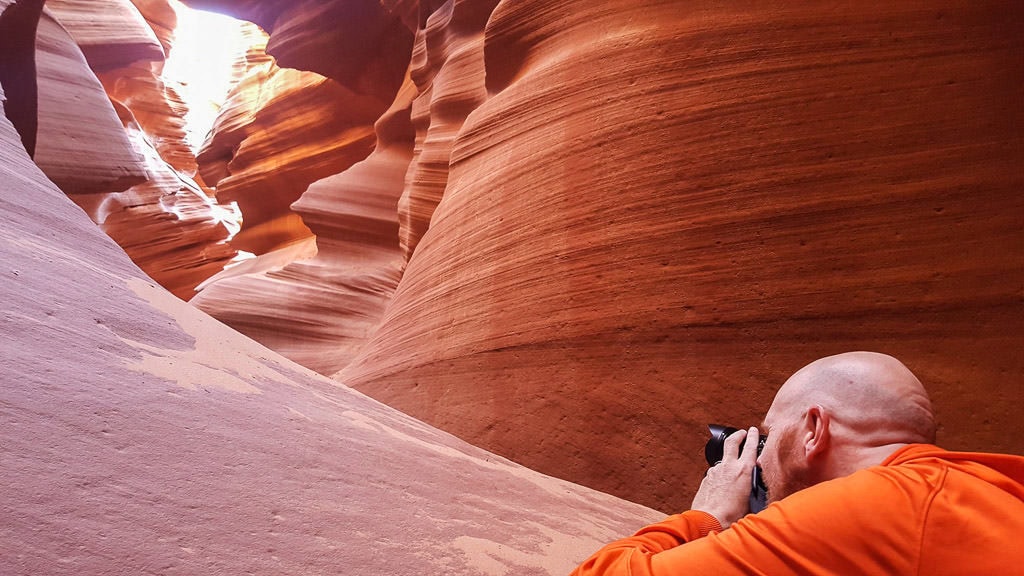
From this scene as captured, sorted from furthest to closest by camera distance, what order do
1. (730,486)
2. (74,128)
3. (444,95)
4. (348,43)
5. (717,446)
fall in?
(348,43) → (74,128) → (444,95) → (717,446) → (730,486)

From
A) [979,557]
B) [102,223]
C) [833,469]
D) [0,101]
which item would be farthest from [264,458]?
[102,223]

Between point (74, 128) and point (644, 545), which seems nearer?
point (644, 545)

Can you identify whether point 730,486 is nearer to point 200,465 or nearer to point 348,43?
point 200,465

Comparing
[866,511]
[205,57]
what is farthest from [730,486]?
[205,57]

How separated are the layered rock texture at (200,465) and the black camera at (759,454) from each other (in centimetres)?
42

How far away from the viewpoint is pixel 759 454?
1.55 metres

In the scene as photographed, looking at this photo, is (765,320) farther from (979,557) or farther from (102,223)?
(102,223)

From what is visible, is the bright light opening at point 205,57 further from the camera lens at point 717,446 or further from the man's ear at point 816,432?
the man's ear at point 816,432

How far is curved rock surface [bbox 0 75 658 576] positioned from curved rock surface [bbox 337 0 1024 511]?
98 cm

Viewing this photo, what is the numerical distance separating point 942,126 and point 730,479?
2.58 m

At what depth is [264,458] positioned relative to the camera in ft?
5.57

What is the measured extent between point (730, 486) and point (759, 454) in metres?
0.09

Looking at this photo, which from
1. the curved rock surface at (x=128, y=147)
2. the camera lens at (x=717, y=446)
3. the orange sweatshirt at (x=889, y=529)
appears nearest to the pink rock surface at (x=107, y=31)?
the curved rock surface at (x=128, y=147)

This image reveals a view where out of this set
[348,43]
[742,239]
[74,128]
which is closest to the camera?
[742,239]
